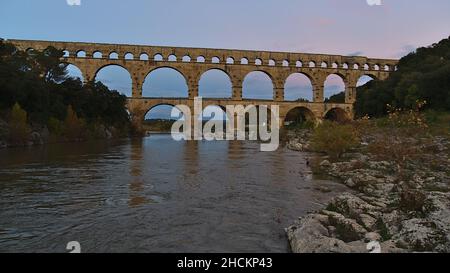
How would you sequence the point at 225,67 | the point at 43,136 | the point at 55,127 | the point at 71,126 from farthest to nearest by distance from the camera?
the point at 225,67
the point at 71,126
the point at 55,127
the point at 43,136

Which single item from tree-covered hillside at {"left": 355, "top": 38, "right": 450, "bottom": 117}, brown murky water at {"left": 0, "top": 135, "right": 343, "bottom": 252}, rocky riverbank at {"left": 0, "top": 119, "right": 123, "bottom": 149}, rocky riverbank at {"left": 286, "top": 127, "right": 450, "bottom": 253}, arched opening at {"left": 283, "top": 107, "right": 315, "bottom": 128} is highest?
tree-covered hillside at {"left": 355, "top": 38, "right": 450, "bottom": 117}

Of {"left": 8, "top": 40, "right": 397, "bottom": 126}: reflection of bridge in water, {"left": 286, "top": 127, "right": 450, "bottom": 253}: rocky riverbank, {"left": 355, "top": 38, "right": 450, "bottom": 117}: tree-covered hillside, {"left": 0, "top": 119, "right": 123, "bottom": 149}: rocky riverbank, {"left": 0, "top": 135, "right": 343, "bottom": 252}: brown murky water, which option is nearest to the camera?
{"left": 286, "top": 127, "right": 450, "bottom": 253}: rocky riverbank

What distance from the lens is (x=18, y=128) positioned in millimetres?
24188

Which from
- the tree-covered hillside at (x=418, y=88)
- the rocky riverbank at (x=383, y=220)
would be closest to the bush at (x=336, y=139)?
the rocky riverbank at (x=383, y=220)

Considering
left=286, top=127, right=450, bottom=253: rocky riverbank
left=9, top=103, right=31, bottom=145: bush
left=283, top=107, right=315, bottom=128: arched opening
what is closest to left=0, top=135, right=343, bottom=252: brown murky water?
left=286, top=127, right=450, bottom=253: rocky riverbank

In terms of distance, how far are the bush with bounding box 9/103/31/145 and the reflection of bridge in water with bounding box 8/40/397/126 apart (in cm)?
2132

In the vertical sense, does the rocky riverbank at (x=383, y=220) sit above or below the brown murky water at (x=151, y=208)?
above

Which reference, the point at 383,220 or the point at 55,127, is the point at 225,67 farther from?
the point at 383,220

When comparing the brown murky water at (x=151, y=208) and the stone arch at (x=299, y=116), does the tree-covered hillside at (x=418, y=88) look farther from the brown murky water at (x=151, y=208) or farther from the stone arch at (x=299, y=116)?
the brown murky water at (x=151, y=208)

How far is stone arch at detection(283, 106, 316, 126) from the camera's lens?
50784mm

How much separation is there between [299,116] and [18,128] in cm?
Answer: 4157

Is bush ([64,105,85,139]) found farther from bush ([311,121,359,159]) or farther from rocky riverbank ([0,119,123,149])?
bush ([311,121,359,159])

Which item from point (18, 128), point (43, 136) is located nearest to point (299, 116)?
point (43, 136)

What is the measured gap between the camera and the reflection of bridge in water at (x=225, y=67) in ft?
152
